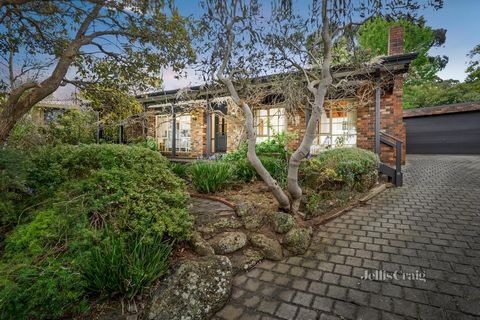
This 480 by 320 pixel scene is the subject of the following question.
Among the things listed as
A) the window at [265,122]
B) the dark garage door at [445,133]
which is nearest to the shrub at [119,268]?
the window at [265,122]

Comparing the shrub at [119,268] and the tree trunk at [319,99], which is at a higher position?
the tree trunk at [319,99]

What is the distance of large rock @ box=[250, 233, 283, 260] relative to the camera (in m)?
3.07

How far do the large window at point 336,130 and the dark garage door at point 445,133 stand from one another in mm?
9750

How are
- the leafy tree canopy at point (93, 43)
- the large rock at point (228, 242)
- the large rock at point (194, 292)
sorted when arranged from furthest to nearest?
the leafy tree canopy at point (93, 43) → the large rock at point (228, 242) → the large rock at point (194, 292)

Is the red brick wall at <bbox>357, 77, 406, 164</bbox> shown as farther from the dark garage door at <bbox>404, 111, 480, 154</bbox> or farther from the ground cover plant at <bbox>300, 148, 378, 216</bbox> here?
the dark garage door at <bbox>404, 111, 480, 154</bbox>

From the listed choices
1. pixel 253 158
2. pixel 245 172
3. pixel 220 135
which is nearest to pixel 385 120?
pixel 245 172

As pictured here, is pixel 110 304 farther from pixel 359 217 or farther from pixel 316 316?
pixel 359 217

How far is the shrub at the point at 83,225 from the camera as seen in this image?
1725 millimetres

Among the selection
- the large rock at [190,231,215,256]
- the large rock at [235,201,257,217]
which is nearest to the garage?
the large rock at [235,201,257,217]

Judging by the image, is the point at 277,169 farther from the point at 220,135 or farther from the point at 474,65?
the point at 474,65

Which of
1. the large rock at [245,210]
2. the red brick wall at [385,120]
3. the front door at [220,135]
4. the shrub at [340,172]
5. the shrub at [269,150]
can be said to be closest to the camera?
the large rock at [245,210]

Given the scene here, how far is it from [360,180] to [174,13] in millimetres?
5247

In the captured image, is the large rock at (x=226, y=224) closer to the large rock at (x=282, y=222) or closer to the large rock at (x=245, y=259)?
the large rock at (x=245, y=259)

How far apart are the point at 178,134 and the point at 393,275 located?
1115 cm
